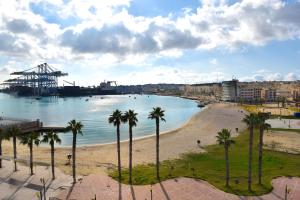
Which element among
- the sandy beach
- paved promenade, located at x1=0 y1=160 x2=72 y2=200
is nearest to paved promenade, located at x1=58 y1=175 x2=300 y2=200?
paved promenade, located at x1=0 y1=160 x2=72 y2=200

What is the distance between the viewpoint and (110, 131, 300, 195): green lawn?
43.1 metres

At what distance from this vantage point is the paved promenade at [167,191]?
38.2 m

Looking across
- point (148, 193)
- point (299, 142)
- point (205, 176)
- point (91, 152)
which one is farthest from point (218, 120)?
point (148, 193)

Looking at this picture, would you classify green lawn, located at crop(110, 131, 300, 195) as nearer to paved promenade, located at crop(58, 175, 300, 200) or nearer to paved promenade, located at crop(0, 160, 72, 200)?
paved promenade, located at crop(58, 175, 300, 200)

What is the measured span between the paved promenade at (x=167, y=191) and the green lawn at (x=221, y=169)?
142 cm

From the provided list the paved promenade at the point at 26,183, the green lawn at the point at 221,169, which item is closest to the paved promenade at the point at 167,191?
the green lawn at the point at 221,169

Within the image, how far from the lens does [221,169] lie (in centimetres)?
5197

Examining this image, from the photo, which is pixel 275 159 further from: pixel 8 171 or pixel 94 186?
pixel 8 171

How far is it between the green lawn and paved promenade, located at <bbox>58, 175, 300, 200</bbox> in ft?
4.65

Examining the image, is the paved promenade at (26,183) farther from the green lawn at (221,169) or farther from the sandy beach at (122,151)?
the green lawn at (221,169)

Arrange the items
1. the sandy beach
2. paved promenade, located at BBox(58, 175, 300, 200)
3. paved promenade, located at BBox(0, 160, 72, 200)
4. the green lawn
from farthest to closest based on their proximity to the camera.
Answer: the sandy beach < the green lawn < paved promenade, located at BBox(0, 160, 72, 200) < paved promenade, located at BBox(58, 175, 300, 200)

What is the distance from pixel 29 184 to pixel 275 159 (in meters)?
37.9

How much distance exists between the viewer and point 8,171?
4962cm

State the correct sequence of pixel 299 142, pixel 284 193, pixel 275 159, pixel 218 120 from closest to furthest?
pixel 284 193 → pixel 275 159 → pixel 299 142 → pixel 218 120
